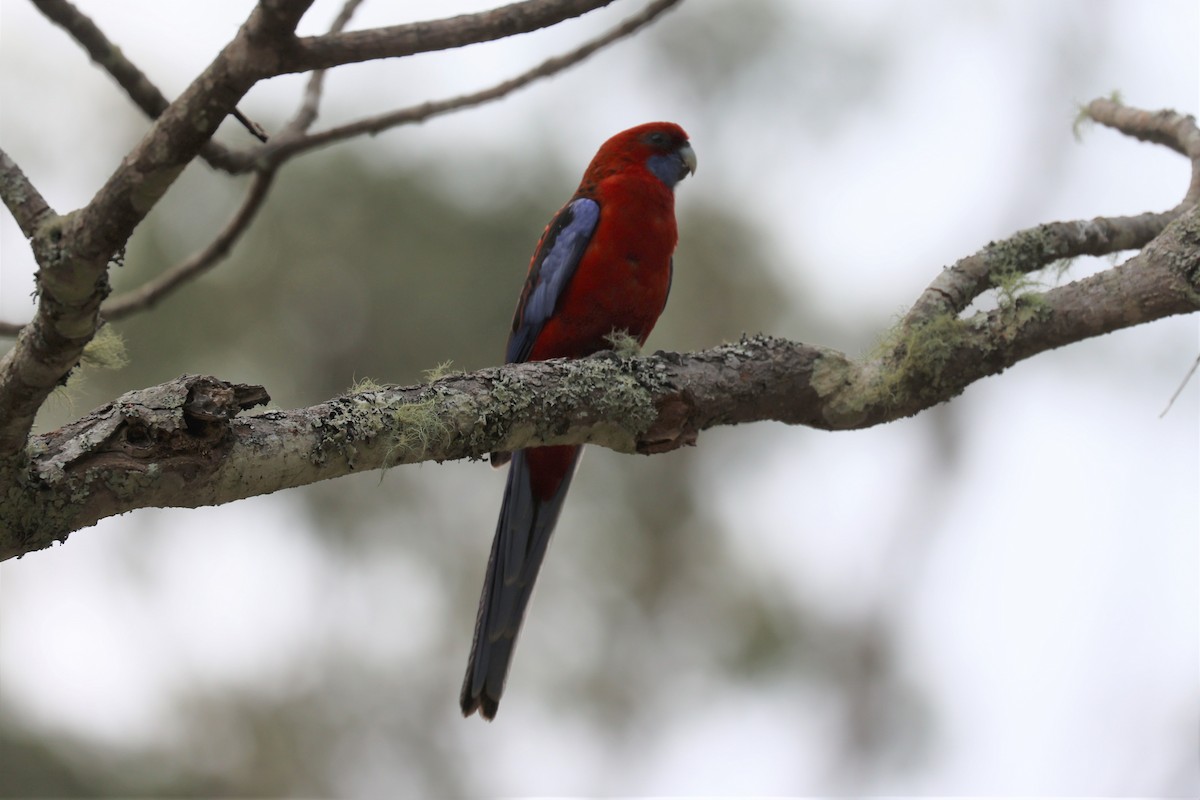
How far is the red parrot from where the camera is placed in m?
3.99

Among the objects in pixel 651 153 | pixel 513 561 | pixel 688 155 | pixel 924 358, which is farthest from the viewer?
pixel 688 155

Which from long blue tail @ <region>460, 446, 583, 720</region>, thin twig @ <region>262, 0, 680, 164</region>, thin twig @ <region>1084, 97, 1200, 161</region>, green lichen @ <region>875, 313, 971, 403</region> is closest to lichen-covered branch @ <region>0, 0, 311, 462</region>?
thin twig @ <region>262, 0, 680, 164</region>

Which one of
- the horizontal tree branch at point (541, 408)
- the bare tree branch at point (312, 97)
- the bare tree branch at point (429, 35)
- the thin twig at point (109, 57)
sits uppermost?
A: the bare tree branch at point (312, 97)

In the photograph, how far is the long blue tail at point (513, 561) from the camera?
12.8 feet

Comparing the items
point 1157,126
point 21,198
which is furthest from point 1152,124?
point 21,198

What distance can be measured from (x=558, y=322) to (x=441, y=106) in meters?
1.18

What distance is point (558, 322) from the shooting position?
13.7ft

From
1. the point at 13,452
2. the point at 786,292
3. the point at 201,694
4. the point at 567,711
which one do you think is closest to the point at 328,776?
the point at 201,694

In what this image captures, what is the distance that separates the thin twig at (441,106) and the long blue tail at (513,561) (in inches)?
53.2

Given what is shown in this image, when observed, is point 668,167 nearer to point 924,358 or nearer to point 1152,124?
point 1152,124

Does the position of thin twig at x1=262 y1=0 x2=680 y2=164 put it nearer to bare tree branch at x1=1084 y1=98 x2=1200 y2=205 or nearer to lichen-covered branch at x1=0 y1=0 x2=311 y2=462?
lichen-covered branch at x1=0 y1=0 x2=311 y2=462

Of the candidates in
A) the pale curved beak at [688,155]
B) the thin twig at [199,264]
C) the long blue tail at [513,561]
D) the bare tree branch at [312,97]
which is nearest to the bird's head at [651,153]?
the pale curved beak at [688,155]

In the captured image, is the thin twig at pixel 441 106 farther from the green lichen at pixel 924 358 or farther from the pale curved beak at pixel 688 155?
the pale curved beak at pixel 688 155

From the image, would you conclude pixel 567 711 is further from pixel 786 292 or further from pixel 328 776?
pixel 786 292
